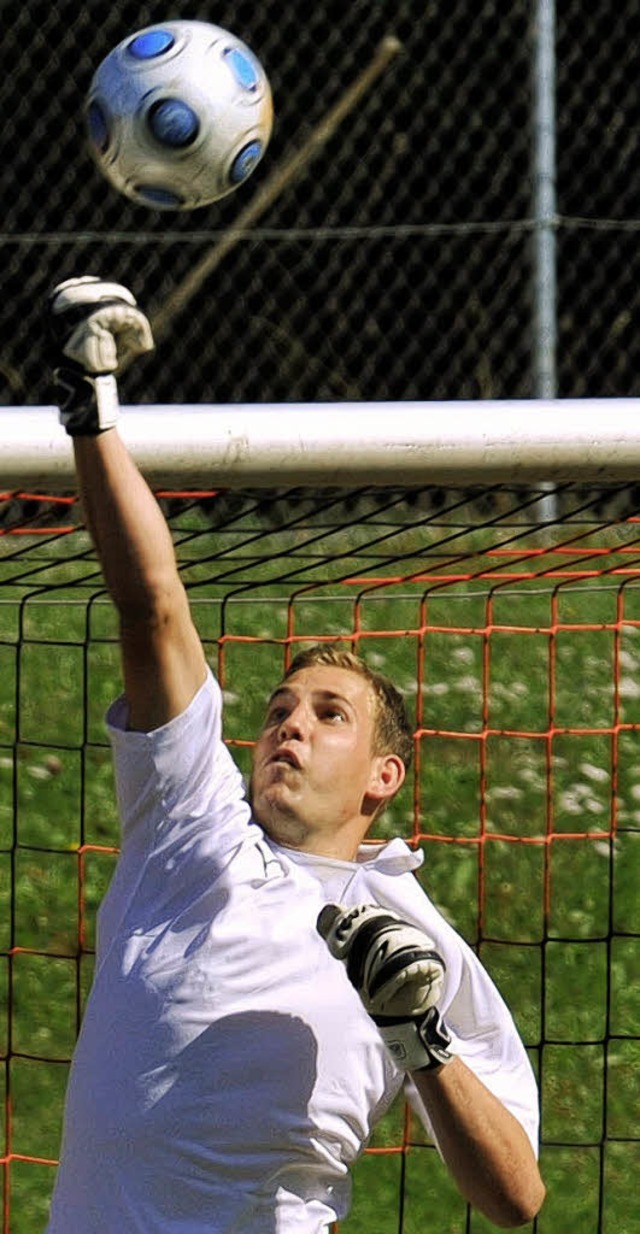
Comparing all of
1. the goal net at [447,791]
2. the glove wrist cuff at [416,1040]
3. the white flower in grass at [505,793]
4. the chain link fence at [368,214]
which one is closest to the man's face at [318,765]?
the glove wrist cuff at [416,1040]

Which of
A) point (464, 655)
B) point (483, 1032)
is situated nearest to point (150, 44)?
point (483, 1032)

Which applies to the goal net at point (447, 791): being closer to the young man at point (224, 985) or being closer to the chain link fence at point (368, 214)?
the chain link fence at point (368, 214)

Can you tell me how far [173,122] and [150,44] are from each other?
0.71ft

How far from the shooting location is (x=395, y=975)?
3.06m

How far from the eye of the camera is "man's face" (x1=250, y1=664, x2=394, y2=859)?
3.47 metres

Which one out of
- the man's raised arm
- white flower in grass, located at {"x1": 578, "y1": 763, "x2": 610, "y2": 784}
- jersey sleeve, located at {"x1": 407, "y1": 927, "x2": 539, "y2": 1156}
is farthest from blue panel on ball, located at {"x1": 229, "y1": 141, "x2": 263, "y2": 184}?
white flower in grass, located at {"x1": 578, "y1": 763, "x2": 610, "y2": 784}

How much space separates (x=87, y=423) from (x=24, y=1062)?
3.13m

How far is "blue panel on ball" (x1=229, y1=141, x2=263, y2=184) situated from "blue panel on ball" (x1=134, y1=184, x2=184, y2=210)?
0.09m

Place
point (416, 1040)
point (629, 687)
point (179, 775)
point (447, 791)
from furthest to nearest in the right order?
point (629, 687), point (447, 791), point (179, 775), point (416, 1040)

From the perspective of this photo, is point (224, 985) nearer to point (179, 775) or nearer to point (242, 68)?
point (179, 775)

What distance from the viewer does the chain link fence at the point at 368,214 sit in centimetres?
902

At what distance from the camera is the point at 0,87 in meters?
8.96

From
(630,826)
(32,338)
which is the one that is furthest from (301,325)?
(630,826)

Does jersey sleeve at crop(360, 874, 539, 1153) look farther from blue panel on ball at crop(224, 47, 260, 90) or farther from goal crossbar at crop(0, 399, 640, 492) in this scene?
blue panel on ball at crop(224, 47, 260, 90)
